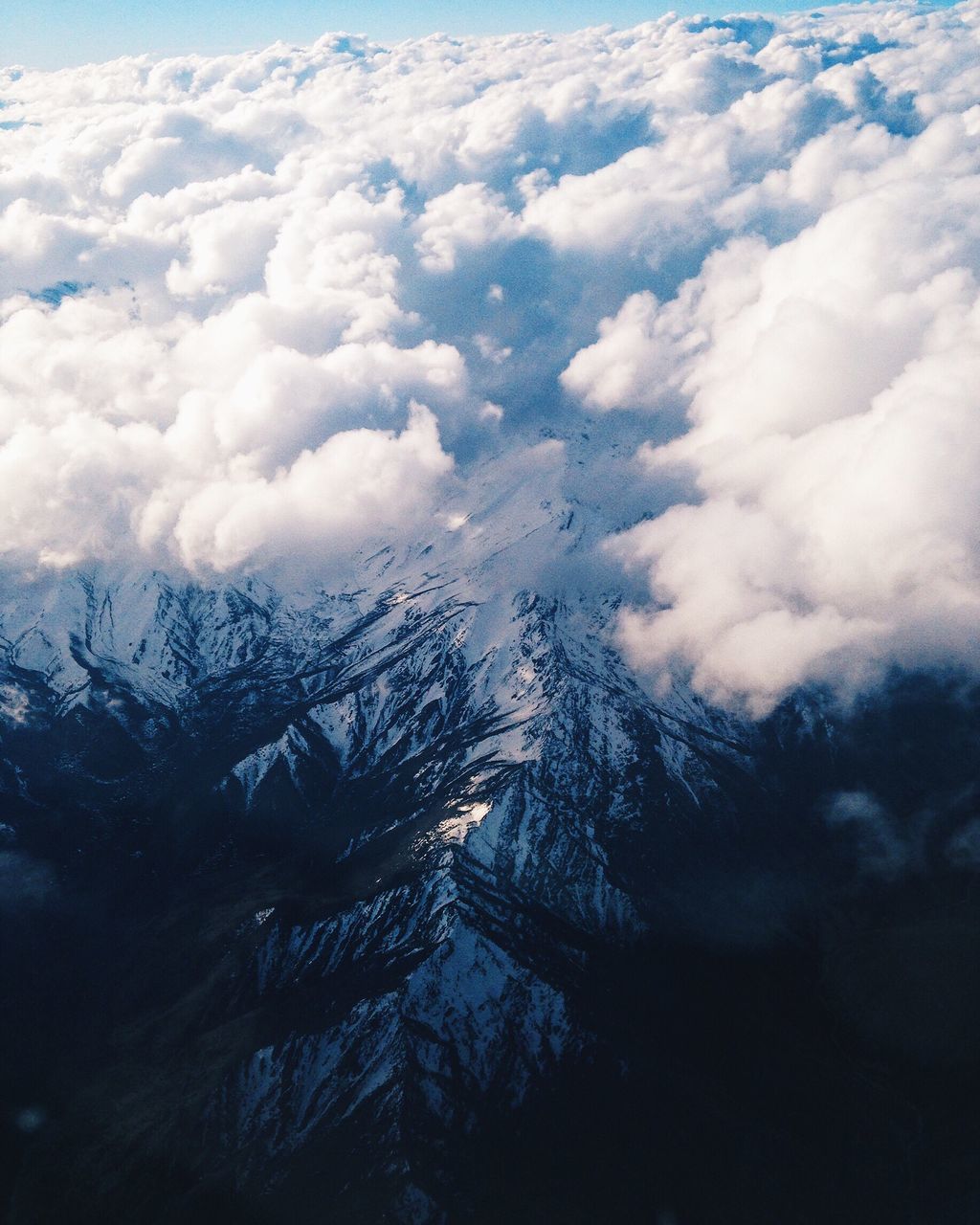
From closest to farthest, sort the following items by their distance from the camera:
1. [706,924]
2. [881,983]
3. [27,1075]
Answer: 1. [27,1075]
2. [881,983]
3. [706,924]

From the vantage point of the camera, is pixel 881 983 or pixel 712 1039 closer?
pixel 712 1039

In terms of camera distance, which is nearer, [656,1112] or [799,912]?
[656,1112]

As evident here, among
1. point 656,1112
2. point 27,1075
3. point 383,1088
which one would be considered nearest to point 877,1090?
point 656,1112

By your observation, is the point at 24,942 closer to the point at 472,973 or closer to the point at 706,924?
the point at 472,973

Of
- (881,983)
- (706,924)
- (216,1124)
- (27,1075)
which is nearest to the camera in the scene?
(216,1124)

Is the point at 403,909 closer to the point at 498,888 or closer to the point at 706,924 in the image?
the point at 498,888

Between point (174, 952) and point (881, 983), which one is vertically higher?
point (174, 952)

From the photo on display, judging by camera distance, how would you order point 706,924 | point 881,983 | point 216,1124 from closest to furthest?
1. point 216,1124
2. point 881,983
3. point 706,924

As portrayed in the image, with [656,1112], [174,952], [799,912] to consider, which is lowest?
[799,912]

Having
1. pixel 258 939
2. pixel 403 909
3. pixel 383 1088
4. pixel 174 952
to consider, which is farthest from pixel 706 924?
pixel 174 952
